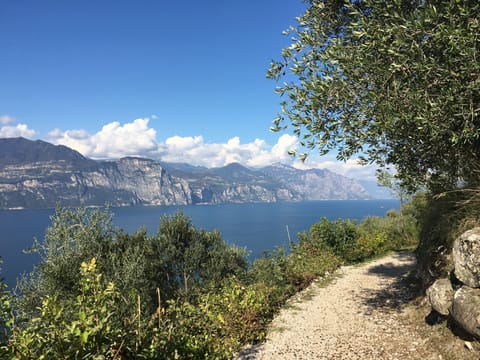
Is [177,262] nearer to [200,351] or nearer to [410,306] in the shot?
[410,306]

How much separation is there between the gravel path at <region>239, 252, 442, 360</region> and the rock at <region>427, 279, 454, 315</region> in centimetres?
125

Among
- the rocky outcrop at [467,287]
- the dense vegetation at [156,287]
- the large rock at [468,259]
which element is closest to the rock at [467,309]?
the rocky outcrop at [467,287]

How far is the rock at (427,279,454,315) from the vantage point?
8961mm

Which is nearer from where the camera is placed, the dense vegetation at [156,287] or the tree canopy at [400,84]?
the dense vegetation at [156,287]

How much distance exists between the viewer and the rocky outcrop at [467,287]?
24.1ft

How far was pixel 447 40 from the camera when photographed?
6.91 meters

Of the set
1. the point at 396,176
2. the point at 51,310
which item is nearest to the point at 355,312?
the point at 396,176

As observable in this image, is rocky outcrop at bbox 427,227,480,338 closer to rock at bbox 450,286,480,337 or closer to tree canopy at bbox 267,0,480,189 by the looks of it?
rock at bbox 450,286,480,337

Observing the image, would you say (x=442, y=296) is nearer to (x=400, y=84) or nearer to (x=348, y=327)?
(x=348, y=327)

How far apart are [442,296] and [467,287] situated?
1.25 meters

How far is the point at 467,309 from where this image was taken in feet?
24.7

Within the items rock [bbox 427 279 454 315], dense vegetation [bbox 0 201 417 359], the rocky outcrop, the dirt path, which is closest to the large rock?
the rocky outcrop

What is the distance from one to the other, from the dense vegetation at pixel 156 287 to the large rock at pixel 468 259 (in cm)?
678

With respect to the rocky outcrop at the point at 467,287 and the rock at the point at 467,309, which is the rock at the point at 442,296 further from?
the rock at the point at 467,309
